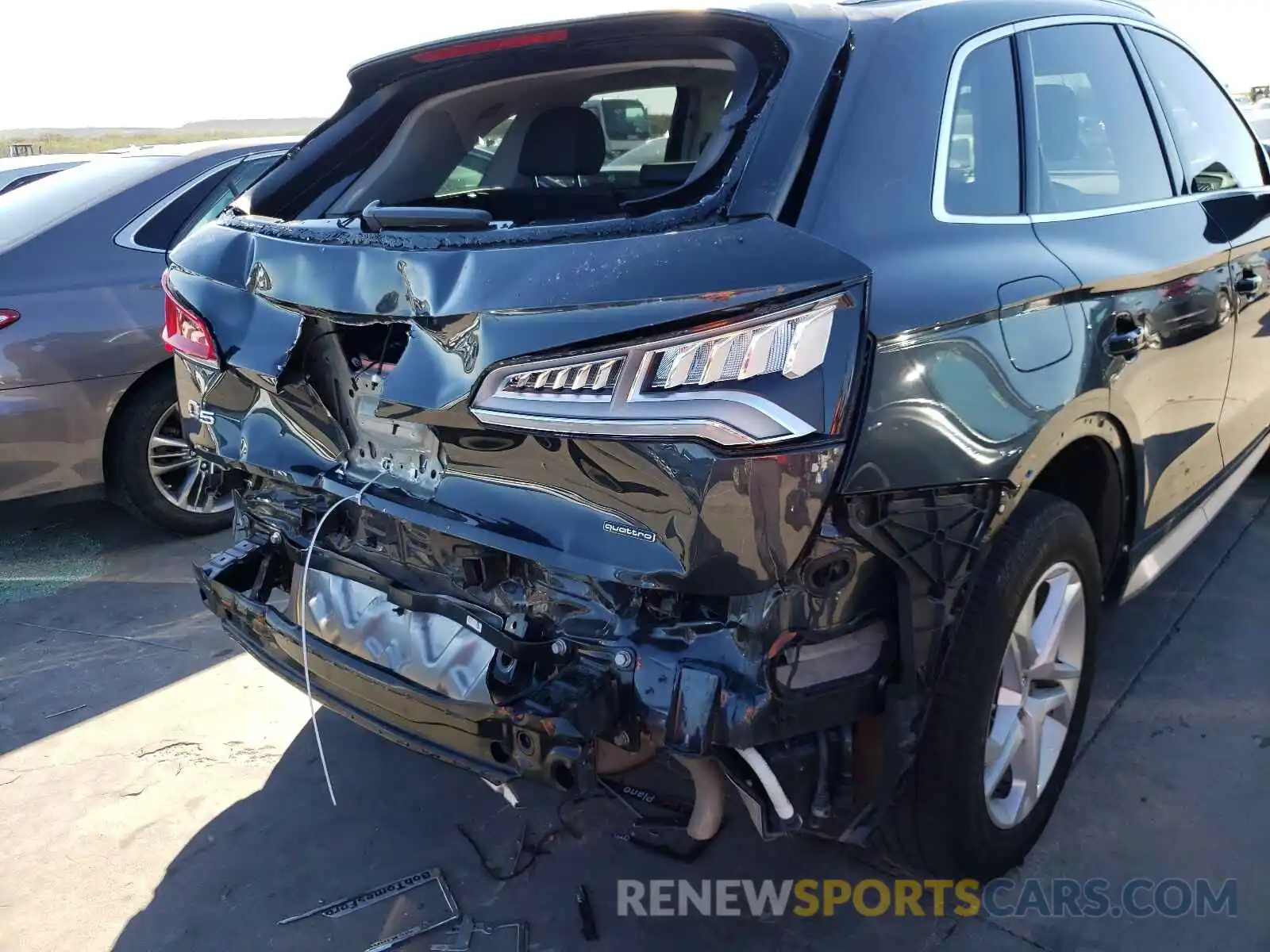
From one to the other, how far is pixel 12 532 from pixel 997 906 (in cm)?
453

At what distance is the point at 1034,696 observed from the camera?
7.81ft

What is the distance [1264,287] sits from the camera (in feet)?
10.5

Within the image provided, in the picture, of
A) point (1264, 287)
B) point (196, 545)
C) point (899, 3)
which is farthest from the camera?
point (196, 545)

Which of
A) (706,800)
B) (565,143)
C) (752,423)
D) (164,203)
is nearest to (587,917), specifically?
(706,800)

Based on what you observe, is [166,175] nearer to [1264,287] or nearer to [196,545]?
[196,545]

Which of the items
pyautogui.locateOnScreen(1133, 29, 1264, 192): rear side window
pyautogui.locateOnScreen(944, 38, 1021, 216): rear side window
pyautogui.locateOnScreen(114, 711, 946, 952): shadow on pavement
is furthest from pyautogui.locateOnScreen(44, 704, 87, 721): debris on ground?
pyautogui.locateOnScreen(1133, 29, 1264, 192): rear side window

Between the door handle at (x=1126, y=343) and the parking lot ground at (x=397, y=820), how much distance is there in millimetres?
1130

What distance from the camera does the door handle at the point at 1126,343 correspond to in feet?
7.46

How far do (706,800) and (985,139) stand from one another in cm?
146

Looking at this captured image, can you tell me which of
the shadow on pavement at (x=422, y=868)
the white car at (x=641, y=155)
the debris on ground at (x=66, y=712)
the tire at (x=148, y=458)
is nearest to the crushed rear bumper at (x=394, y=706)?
the shadow on pavement at (x=422, y=868)

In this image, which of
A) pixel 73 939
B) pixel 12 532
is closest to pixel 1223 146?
→ pixel 73 939

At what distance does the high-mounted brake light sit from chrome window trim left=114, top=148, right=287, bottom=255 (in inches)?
73.1

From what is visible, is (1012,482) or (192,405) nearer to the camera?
(1012,482)

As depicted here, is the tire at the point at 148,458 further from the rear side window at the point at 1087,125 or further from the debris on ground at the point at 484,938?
the rear side window at the point at 1087,125
